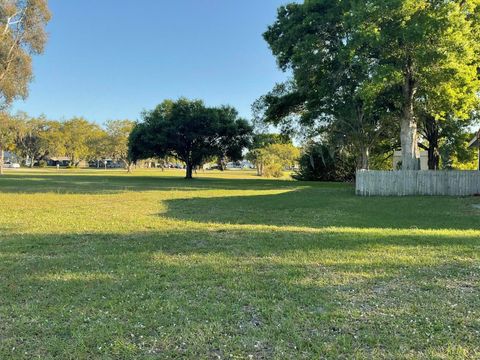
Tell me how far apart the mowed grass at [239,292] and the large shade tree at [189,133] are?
29.2m

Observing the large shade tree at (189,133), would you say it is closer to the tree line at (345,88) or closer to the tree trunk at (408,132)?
the tree line at (345,88)

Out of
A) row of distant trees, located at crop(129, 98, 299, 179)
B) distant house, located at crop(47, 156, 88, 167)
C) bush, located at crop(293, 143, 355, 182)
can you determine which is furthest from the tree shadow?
distant house, located at crop(47, 156, 88, 167)

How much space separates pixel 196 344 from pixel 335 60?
2033 centimetres

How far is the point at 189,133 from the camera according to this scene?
37781 millimetres

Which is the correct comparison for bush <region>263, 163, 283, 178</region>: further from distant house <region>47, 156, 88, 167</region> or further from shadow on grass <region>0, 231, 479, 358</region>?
distant house <region>47, 156, 88, 167</region>

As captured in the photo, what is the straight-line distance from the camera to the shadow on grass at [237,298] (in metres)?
3.26

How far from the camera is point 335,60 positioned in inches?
837

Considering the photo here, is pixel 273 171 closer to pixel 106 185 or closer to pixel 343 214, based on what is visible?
pixel 106 185

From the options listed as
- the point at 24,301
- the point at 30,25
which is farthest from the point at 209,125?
the point at 24,301

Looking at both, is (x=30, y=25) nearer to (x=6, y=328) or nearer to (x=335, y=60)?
(x=335, y=60)

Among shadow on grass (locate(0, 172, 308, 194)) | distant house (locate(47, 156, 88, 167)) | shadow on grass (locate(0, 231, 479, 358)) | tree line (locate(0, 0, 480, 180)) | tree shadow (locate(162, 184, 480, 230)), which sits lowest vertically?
shadow on grass (locate(0, 231, 479, 358))

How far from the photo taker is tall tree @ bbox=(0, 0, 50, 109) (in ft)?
76.7

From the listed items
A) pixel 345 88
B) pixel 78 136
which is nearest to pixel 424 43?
pixel 345 88

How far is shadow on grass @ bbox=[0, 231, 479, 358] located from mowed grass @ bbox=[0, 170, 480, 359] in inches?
0.7
